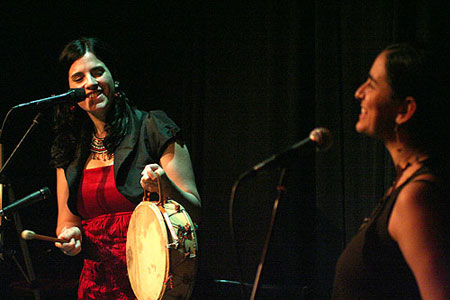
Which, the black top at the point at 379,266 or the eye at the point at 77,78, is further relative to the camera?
the eye at the point at 77,78

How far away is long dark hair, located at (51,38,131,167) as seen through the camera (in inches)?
94.2

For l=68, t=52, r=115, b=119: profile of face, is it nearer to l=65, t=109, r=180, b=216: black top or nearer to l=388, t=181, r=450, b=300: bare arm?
l=65, t=109, r=180, b=216: black top

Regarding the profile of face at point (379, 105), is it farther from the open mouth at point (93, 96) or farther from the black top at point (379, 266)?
the open mouth at point (93, 96)

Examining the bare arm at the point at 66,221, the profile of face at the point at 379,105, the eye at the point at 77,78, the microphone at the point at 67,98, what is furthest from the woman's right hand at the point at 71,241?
the profile of face at the point at 379,105

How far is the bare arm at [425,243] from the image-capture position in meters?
1.11

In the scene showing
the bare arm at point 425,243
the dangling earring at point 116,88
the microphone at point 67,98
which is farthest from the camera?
the dangling earring at point 116,88

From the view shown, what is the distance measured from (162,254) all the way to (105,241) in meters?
0.52

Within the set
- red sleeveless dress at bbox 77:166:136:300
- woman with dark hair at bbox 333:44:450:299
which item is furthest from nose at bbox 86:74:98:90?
woman with dark hair at bbox 333:44:450:299

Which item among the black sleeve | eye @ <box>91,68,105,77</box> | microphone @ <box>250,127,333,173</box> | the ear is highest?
eye @ <box>91,68,105,77</box>

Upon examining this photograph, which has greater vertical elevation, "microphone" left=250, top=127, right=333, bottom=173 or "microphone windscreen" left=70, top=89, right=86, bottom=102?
"microphone windscreen" left=70, top=89, right=86, bottom=102

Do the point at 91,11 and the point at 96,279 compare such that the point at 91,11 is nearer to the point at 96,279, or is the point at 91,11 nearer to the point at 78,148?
the point at 78,148

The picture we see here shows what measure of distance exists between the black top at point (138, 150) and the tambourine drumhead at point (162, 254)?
0.23m

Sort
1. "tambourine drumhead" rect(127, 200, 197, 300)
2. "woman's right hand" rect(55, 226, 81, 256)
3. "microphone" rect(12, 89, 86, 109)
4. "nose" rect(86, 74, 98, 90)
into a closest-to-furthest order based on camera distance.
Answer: "tambourine drumhead" rect(127, 200, 197, 300)
"microphone" rect(12, 89, 86, 109)
"woman's right hand" rect(55, 226, 81, 256)
"nose" rect(86, 74, 98, 90)

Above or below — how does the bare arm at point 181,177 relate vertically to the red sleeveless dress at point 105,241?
above
